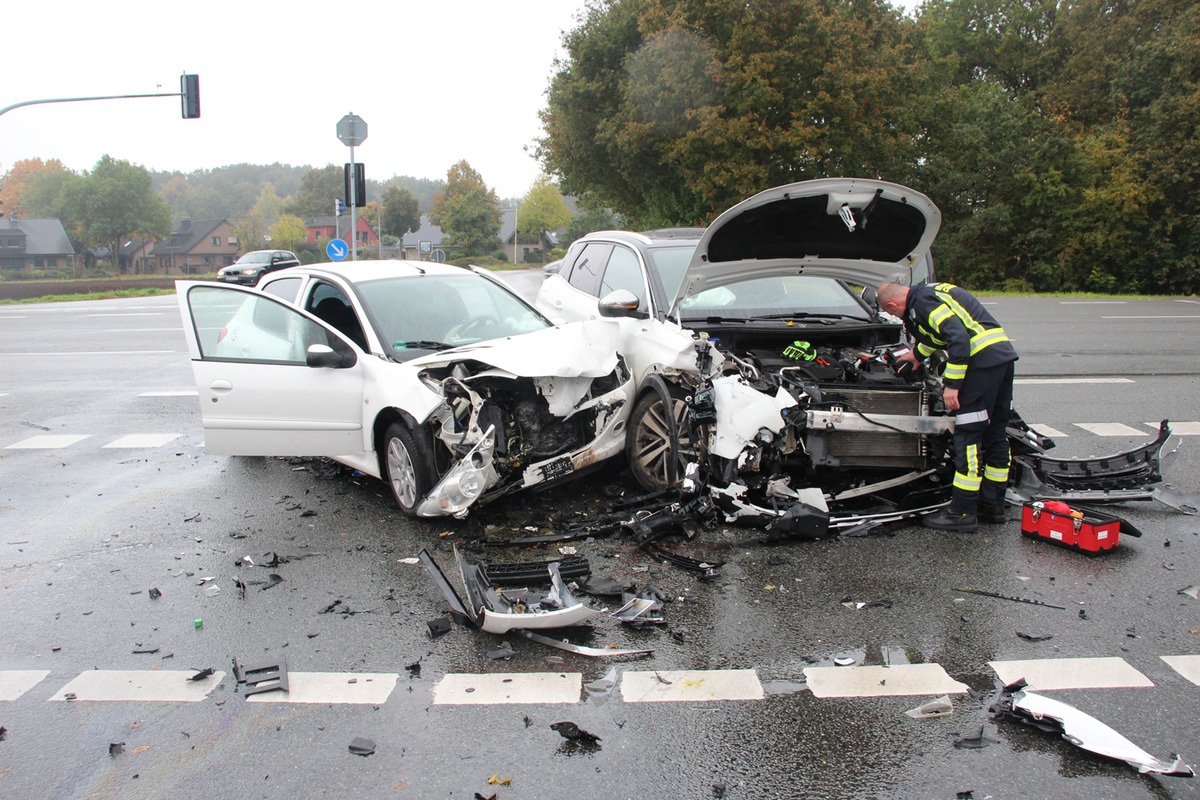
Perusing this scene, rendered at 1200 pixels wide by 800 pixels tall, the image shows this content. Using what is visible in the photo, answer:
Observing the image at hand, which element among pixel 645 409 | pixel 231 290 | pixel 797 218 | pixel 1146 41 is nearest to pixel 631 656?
pixel 645 409

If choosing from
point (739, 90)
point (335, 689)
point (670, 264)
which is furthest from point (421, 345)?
point (739, 90)

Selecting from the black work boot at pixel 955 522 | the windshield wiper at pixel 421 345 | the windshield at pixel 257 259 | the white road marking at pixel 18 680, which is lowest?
the white road marking at pixel 18 680

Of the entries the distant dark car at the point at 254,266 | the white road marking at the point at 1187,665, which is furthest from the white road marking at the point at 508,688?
the distant dark car at the point at 254,266

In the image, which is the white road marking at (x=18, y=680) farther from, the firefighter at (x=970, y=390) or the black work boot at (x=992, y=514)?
the black work boot at (x=992, y=514)

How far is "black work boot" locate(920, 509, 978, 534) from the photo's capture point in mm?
5543

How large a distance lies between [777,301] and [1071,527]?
282 cm

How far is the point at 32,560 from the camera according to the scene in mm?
5387

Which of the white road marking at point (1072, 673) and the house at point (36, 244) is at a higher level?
the house at point (36, 244)

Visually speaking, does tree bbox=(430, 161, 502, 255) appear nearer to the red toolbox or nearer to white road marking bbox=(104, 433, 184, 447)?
white road marking bbox=(104, 433, 184, 447)

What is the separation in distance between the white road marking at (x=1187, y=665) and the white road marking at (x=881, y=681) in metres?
0.97

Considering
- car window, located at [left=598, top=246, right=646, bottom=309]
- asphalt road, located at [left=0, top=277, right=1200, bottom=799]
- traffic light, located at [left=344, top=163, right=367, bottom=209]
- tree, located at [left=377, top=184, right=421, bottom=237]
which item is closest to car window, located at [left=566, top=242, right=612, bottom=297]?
car window, located at [left=598, top=246, right=646, bottom=309]

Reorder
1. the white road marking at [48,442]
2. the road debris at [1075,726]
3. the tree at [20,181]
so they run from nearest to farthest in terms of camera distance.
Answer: the road debris at [1075,726]
the white road marking at [48,442]
the tree at [20,181]

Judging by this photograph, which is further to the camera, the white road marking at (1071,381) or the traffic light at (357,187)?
the traffic light at (357,187)

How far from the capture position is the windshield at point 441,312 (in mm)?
6277
